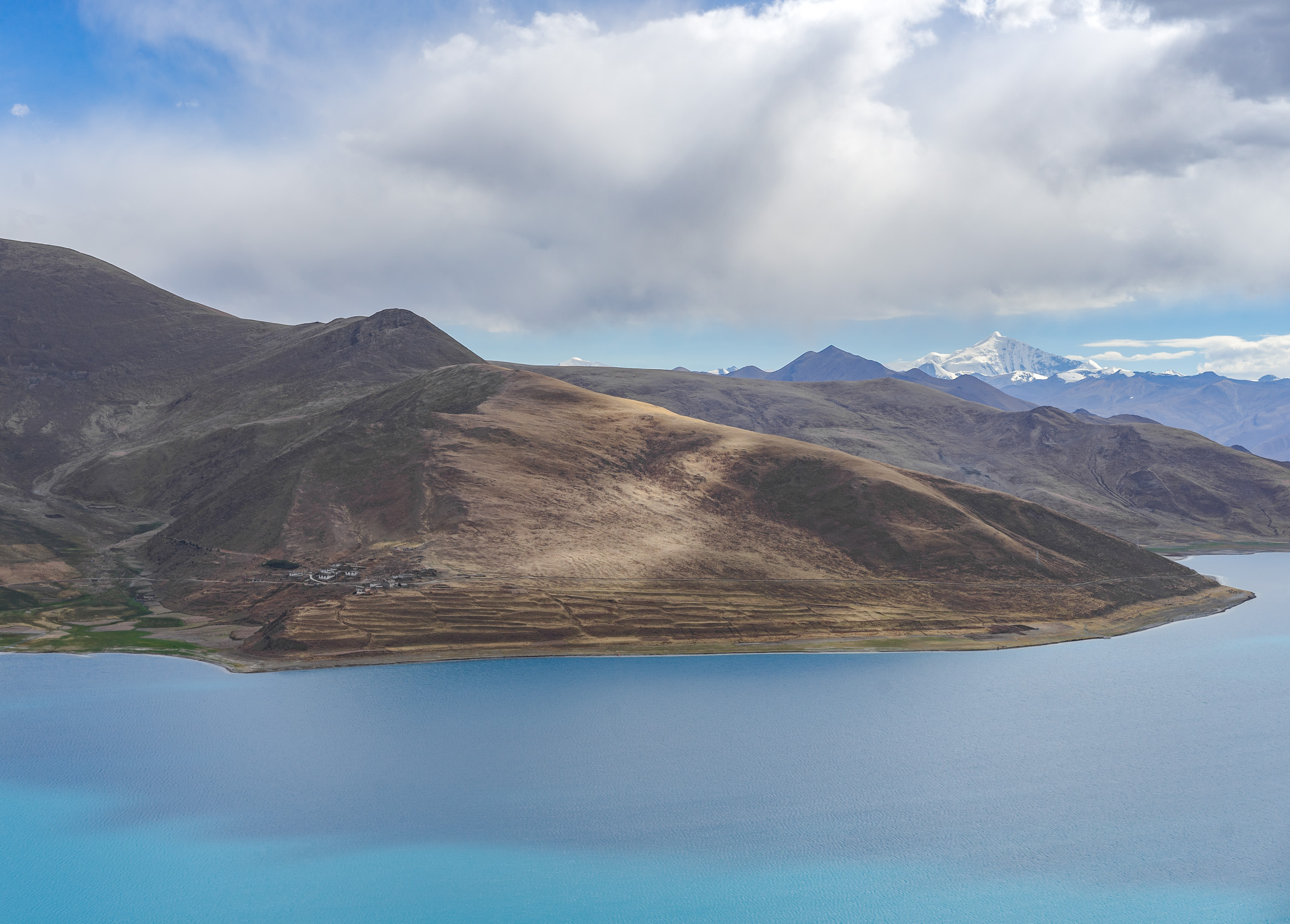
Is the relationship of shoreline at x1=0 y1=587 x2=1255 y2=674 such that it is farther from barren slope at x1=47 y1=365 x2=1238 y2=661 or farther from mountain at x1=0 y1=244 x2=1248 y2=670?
barren slope at x1=47 y1=365 x2=1238 y2=661

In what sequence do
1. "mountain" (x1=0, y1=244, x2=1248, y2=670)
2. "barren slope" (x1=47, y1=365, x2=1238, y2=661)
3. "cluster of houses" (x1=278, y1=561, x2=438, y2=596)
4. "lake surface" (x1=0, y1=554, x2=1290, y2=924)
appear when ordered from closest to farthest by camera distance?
"lake surface" (x1=0, y1=554, x2=1290, y2=924) < "mountain" (x1=0, y1=244, x2=1248, y2=670) < "barren slope" (x1=47, y1=365, x2=1238, y2=661) < "cluster of houses" (x1=278, y1=561, x2=438, y2=596)

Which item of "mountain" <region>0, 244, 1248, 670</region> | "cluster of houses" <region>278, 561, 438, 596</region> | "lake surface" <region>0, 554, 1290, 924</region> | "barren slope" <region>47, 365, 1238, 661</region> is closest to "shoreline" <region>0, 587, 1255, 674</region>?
"mountain" <region>0, 244, 1248, 670</region>

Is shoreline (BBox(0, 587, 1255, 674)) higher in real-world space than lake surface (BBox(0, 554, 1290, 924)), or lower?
higher

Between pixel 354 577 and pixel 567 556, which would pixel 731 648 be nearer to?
pixel 567 556

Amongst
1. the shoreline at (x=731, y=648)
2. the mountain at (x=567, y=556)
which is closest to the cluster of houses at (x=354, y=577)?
the mountain at (x=567, y=556)

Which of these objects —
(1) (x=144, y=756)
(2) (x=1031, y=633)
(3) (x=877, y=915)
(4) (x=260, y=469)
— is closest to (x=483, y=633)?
(1) (x=144, y=756)

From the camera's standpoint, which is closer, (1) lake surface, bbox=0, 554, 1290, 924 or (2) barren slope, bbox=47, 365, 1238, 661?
(1) lake surface, bbox=0, 554, 1290, 924

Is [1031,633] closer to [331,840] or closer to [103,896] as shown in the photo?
[331,840]
